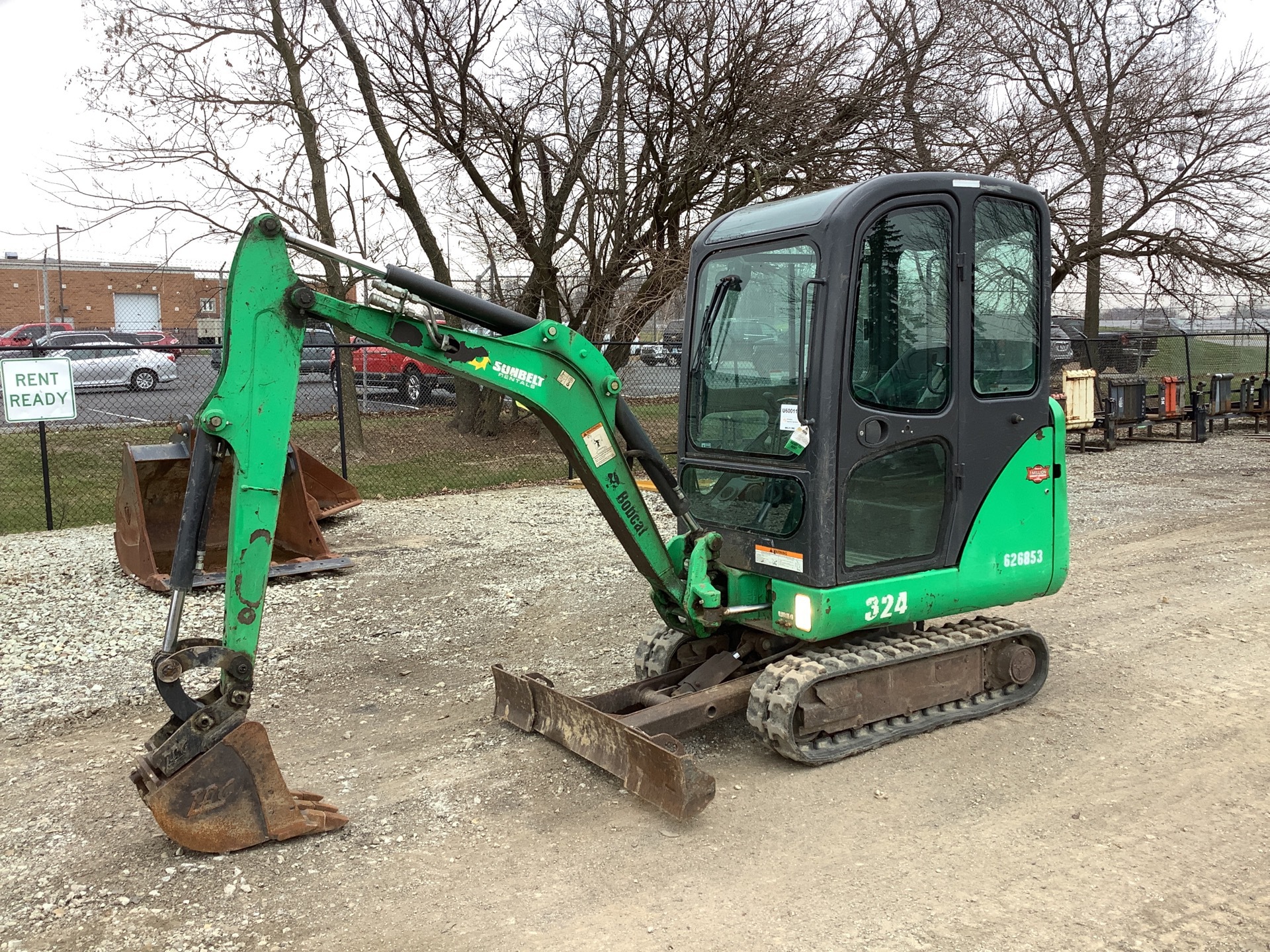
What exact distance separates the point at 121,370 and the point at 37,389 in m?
12.0

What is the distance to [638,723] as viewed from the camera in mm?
4395

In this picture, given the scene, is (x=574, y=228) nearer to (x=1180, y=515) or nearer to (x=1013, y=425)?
(x=1180, y=515)

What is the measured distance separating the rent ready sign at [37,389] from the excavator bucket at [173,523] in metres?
1.81

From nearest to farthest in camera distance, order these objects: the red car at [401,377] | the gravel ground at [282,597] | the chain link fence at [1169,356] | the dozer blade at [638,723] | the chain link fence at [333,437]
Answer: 1. the dozer blade at [638,723]
2. the gravel ground at [282,597]
3. the chain link fence at [333,437]
4. the red car at [401,377]
5. the chain link fence at [1169,356]

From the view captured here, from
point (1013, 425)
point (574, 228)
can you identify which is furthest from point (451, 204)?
point (1013, 425)

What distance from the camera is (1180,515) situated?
34.8 feet

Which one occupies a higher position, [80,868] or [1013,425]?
[1013,425]

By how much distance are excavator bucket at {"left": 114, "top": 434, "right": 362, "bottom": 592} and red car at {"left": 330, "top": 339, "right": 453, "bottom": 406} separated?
955 centimetres

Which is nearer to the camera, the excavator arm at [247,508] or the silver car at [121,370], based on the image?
the excavator arm at [247,508]

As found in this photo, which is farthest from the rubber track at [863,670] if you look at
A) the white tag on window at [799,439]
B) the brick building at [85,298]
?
the brick building at [85,298]

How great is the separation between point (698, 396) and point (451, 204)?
11357mm

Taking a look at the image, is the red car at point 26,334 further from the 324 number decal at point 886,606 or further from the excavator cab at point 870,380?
Answer: the 324 number decal at point 886,606

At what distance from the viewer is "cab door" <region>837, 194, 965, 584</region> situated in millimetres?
4465

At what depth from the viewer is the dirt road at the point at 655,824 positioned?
340 centimetres
